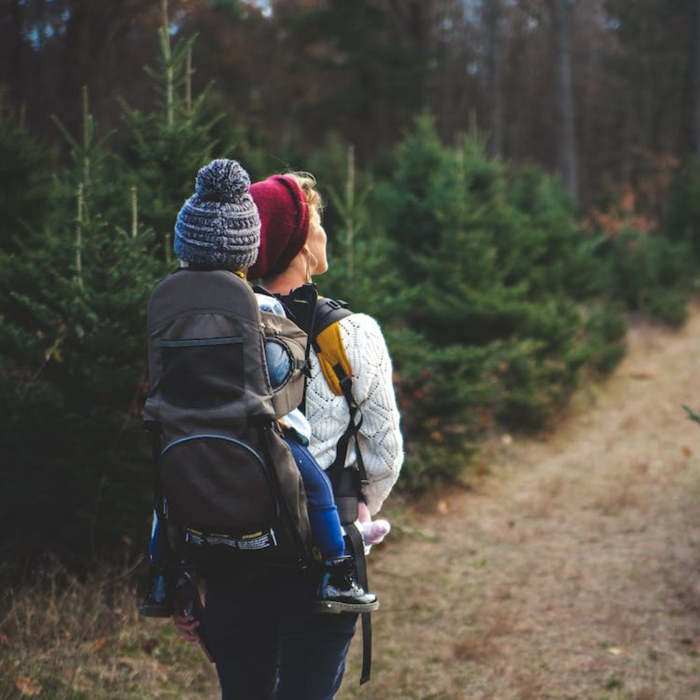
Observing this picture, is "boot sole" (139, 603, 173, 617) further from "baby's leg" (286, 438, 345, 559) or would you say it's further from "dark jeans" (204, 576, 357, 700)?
"baby's leg" (286, 438, 345, 559)

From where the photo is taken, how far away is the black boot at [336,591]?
87.4 inches

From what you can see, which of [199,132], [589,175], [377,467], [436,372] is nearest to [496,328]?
[436,372]

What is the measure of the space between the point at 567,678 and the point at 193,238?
3410 millimetres

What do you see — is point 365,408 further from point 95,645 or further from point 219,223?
point 95,645

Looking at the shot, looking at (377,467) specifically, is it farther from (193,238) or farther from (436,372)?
(436,372)

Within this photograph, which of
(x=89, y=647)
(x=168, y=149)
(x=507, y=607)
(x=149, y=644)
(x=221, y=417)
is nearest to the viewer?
(x=221, y=417)

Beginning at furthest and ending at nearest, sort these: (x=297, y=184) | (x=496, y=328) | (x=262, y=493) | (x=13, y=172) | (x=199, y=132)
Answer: (x=496, y=328) → (x=13, y=172) → (x=199, y=132) → (x=297, y=184) → (x=262, y=493)

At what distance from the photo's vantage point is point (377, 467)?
246 cm

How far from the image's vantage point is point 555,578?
5684mm

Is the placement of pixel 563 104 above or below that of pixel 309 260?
above

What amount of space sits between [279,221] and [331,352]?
1.41 ft

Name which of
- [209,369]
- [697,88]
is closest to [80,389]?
[209,369]

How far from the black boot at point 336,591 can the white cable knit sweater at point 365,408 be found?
12.3 inches

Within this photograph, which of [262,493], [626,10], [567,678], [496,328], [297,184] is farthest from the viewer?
[626,10]
